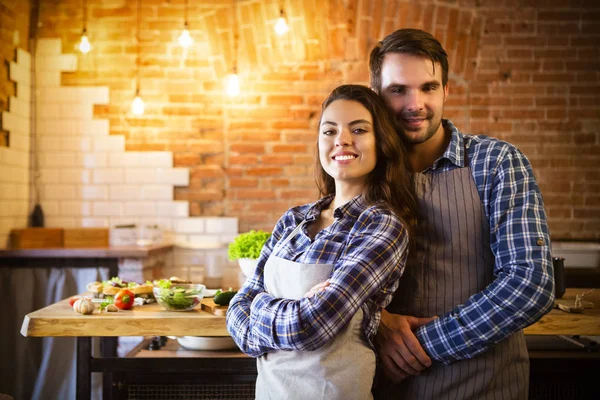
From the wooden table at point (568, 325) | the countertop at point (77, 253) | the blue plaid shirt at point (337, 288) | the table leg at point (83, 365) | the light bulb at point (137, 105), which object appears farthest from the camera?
the light bulb at point (137, 105)

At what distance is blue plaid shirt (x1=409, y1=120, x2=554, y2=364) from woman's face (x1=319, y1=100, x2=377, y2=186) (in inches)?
13.8

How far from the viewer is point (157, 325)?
2127 millimetres

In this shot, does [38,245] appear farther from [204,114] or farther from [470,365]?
[470,365]

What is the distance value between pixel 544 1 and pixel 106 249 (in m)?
4.04

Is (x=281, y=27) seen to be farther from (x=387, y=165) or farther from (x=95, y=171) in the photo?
(x=387, y=165)

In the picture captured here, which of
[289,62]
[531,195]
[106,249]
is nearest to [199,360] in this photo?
[531,195]

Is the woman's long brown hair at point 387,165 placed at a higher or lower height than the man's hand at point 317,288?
higher

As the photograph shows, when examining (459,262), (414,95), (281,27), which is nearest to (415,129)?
(414,95)

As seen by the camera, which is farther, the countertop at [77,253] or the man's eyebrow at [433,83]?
the countertop at [77,253]

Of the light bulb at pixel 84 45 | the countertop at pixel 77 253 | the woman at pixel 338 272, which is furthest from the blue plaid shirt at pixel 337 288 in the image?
the light bulb at pixel 84 45

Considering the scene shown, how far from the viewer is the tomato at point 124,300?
2283mm

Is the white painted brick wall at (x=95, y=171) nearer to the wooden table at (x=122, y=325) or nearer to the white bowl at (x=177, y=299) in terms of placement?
the white bowl at (x=177, y=299)

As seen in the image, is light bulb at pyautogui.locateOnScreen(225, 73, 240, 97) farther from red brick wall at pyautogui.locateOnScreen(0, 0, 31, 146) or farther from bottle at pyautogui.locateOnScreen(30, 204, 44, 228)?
bottle at pyautogui.locateOnScreen(30, 204, 44, 228)

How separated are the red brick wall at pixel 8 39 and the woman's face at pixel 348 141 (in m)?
3.46
